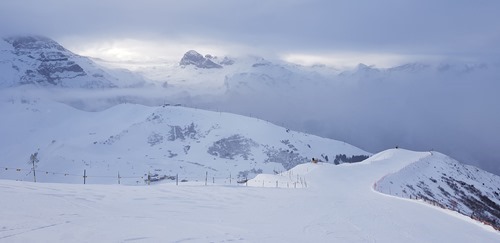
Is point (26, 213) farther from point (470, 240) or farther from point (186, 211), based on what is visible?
point (470, 240)

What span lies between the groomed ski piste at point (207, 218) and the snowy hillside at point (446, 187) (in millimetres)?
45592

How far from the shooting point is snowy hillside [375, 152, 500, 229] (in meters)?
93.3

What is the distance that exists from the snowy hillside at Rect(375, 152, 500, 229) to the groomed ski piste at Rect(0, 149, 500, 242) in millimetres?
45592

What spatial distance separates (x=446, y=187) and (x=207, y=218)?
103412 mm

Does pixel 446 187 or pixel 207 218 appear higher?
pixel 207 218

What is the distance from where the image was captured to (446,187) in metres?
116

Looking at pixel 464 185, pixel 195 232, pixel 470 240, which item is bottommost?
pixel 464 185

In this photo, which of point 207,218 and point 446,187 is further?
point 446,187

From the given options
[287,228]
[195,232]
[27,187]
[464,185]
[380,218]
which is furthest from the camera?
[464,185]

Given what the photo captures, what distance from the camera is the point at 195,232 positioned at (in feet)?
73.7

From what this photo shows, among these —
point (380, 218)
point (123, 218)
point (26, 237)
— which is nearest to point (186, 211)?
point (123, 218)

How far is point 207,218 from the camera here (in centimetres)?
2783

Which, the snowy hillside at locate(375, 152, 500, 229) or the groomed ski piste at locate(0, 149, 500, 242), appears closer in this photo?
the groomed ski piste at locate(0, 149, 500, 242)

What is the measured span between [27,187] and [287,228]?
1862cm
